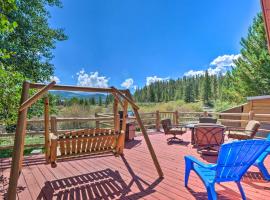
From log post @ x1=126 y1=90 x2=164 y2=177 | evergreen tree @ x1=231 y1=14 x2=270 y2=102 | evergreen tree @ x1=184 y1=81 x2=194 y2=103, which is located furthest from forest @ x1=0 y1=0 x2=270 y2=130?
evergreen tree @ x1=184 y1=81 x2=194 y2=103

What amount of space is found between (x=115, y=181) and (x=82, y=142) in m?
0.88

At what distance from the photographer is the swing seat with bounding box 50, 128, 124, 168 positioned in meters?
3.36

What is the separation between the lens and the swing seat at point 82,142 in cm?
336

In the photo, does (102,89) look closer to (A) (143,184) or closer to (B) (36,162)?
(A) (143,184)

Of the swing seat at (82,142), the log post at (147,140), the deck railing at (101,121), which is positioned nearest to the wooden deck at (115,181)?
the log post at (147,140)

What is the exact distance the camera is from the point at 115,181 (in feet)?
11.3

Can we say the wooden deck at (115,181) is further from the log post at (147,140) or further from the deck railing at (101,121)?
the deck railing at (101,121)

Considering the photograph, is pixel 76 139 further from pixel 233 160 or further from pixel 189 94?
pixel 189 94

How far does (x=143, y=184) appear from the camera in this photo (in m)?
3.29

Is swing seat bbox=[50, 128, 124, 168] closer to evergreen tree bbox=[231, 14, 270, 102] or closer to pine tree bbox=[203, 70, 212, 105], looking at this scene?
evergreen tree bbox=[231, 14, 270, 102]

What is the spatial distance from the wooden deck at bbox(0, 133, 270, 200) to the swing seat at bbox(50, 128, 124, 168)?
0.43 metres

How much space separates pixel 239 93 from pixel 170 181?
17.5 meters

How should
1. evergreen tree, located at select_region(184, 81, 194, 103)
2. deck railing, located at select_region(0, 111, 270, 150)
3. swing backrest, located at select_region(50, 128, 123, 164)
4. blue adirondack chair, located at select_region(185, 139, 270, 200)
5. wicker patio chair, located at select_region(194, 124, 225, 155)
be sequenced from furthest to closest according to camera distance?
evergreen tree, located at select_region(184, 81, 194, 103), deck railing, located at select_region(0, 111, 270, 150), wicker patio chair, located at select_region(194, 124, 225, 155), swing backrest, located at select_region(50, 128, 123, 164), blue adirondack chair, located at select_region(185, 139, 270, 200)

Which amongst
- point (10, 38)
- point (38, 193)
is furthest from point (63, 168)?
point (10, 38)
